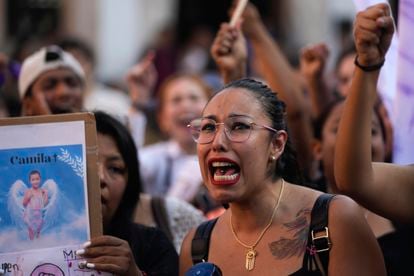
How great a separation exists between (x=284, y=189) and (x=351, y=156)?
0.49 m

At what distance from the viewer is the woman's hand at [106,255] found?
13.1 ft

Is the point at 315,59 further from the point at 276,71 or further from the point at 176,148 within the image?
the point at 176,148

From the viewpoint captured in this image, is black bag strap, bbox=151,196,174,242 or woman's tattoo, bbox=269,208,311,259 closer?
woman's tattoo, bbox=269,208,311,259

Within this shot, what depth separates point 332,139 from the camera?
532 cm

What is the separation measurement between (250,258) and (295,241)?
20cm

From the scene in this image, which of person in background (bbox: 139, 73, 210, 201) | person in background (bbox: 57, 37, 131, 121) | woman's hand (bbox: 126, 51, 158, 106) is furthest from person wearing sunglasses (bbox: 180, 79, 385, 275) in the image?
person in background (bbox: 57, 37, 131, 121)

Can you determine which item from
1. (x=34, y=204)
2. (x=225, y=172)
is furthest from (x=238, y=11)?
(x=34, y=204)

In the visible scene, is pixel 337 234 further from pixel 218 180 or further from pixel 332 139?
pixel 332 139

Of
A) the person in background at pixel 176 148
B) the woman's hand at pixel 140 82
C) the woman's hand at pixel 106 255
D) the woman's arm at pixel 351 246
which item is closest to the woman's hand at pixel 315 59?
the person in background at pixel 176 148

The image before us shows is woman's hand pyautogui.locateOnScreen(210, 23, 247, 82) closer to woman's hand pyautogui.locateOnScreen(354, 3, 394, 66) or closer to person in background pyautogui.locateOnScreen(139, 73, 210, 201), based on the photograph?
person in background pyautogui.locateOnScreen(139, 73, 210, 201)

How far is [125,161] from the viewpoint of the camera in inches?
187

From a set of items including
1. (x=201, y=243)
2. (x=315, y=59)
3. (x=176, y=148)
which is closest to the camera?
(x=201, y=243)

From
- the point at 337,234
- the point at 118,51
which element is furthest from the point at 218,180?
the point at 118,51

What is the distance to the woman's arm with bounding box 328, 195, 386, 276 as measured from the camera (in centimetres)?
384
